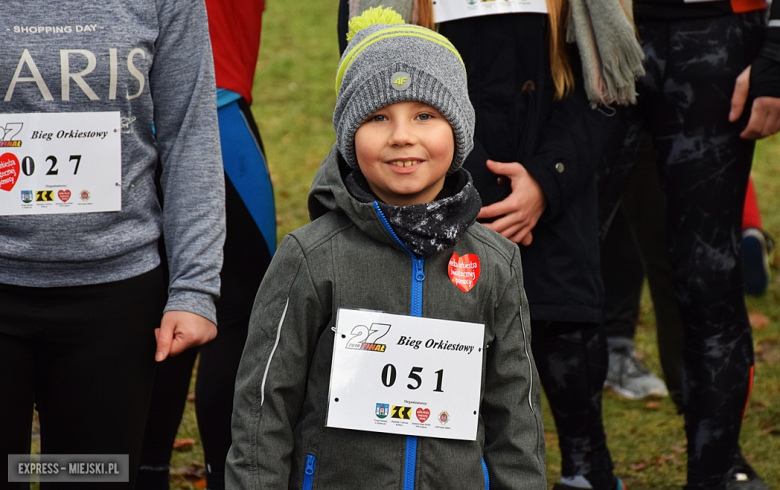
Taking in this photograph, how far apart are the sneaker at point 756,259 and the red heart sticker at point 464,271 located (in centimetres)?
365

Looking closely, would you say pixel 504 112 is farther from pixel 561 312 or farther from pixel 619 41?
pixel 561 312

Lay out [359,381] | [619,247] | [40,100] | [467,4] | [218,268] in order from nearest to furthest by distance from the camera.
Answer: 1. [359,381]
2. [40,100]
3. [218,268]
4. [467,4]
5. [619,247]

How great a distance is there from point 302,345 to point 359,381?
0.14 meters

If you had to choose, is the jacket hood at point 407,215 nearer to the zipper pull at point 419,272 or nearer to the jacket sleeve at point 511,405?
the zipper pull at point 419,272

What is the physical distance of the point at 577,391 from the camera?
9.91ft

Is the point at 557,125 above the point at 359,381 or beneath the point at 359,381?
above

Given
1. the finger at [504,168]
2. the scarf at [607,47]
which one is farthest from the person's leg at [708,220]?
the finger at [504,168]

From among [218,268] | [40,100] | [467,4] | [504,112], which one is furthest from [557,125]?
[40,100]

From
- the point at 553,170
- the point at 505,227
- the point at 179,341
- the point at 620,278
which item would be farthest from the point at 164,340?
the point at 620,278

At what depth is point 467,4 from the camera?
2.63 meters

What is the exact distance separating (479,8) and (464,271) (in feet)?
2.81

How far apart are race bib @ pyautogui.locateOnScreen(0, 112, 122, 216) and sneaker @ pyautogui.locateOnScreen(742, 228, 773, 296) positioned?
398cm

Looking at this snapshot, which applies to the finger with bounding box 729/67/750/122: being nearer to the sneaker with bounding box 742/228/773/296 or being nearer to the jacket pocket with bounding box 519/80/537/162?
the jacket pocket with bounding box 519/80/537/162

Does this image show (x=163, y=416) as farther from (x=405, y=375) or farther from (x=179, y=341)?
(x=405, y=375)
